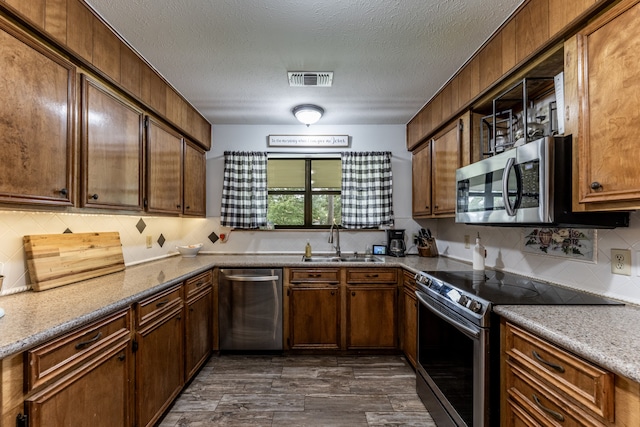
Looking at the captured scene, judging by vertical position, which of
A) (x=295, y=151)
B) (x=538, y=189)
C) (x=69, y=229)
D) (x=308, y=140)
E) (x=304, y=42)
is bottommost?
(x=69, y=229)

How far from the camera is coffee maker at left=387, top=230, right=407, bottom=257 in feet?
11.0

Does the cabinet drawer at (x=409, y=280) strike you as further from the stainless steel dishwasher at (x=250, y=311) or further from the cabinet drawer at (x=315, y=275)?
the stainless steel dishwasher at (x=250, y=311)

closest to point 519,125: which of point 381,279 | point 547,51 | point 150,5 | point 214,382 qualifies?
point 547,51

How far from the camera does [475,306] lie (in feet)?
4.93

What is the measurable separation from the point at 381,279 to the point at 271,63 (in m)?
2.09

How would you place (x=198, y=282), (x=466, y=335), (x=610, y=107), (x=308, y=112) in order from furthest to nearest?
1. (x=308, y=112)
2. (x=198, y=282)
3. (x=466, y=335)
4. (x=610, y=107)

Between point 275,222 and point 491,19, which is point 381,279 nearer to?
point 275,222

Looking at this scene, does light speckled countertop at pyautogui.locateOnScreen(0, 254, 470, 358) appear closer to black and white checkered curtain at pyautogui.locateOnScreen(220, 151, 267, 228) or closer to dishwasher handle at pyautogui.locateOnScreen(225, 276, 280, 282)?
dishwasher handle at pyautogui.locateOnScreen(225, 276, 280, 282)

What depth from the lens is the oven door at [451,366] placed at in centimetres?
145

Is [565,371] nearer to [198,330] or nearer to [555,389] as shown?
[555,389]

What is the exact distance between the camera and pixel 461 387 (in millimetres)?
1641

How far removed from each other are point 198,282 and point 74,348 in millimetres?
1303

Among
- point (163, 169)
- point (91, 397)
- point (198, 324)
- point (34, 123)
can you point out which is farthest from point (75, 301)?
point (163, 169)

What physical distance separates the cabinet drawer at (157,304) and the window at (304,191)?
1.67 m
